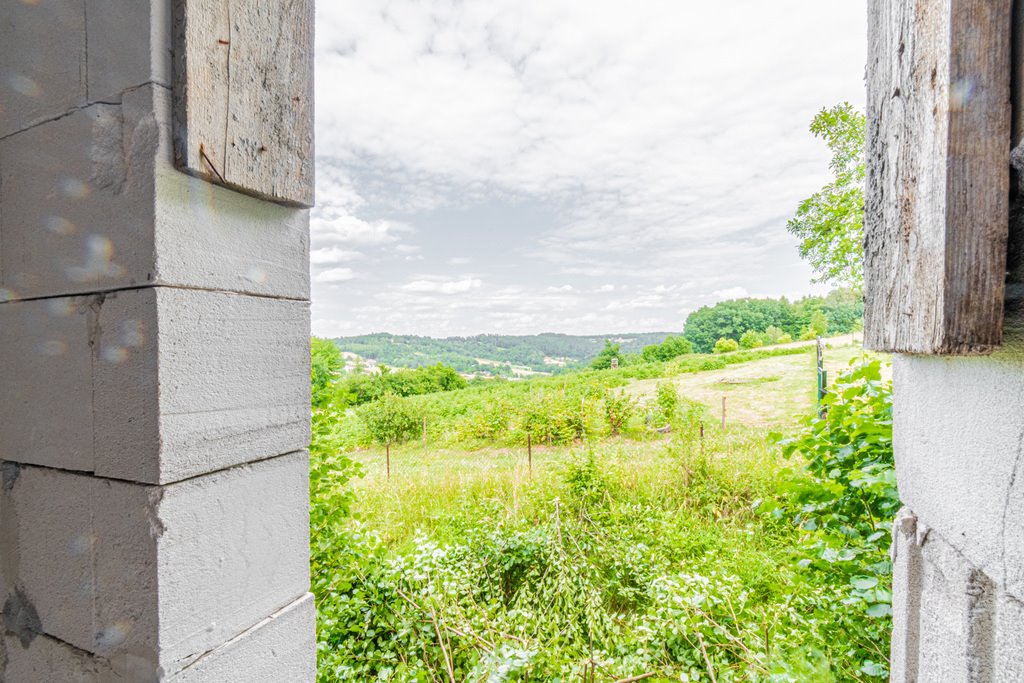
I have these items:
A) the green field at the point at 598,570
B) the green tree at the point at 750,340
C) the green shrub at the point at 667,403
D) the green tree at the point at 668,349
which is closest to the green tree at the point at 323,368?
the green field at the point at 598,570

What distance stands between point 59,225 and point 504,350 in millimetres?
11438

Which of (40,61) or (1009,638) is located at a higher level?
(40,61)

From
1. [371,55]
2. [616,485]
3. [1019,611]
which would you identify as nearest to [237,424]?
[1019,611]

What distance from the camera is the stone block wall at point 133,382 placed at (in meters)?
0.58

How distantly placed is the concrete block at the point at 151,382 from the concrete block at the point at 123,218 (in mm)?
31

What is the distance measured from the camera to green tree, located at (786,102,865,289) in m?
5.35

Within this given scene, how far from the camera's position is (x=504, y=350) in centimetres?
1207

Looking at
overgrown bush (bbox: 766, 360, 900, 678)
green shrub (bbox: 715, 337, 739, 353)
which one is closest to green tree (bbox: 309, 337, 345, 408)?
overgrown bush (bbox: 766, 360, 900, 678)

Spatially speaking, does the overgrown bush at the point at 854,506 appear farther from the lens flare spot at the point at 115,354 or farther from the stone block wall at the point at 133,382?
the lens flare spot at the point at 115,354

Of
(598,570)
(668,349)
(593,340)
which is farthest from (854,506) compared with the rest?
(668,349)

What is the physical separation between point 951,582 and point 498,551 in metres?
2.57

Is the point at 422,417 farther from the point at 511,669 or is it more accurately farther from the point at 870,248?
the point at 870,248

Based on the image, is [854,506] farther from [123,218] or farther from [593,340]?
[593,340]

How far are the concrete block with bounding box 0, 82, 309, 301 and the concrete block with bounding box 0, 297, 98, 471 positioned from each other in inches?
1.4
